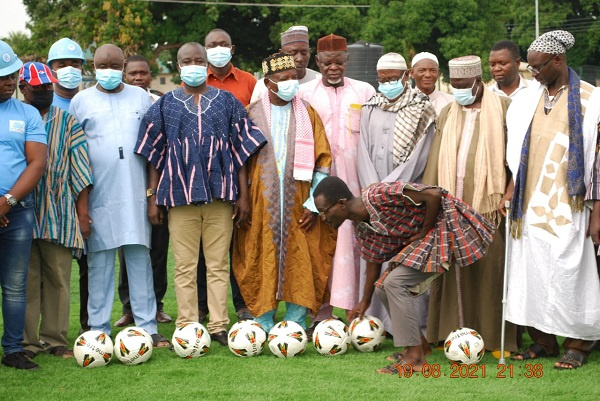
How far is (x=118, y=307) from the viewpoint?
10141mm

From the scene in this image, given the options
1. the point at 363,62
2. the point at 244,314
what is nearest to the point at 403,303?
the point at 244,314

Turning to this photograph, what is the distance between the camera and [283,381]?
670 centimetres

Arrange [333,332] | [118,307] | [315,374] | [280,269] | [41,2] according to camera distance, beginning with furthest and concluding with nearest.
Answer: [41,2] → [118,307] → [280,269] → [333,332] → [315,374]

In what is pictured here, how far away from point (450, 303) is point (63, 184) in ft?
11.5

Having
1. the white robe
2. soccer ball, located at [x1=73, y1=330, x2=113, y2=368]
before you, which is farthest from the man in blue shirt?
the white robe

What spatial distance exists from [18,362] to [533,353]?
425 centimetres

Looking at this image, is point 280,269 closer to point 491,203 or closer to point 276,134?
point 276,134

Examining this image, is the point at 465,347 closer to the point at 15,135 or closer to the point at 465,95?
the point at 465,95

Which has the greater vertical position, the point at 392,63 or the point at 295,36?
the point at 295,36

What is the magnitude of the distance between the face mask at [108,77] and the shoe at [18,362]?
244 cm

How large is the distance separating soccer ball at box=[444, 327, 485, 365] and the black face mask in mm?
3918

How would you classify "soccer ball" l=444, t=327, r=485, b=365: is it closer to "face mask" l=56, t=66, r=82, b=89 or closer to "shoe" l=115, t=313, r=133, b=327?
"shoe" l=115, t=313, r=133, b=327

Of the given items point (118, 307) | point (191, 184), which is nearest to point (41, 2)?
point (118, 307)

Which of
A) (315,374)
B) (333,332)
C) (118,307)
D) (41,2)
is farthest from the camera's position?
(41,2)
